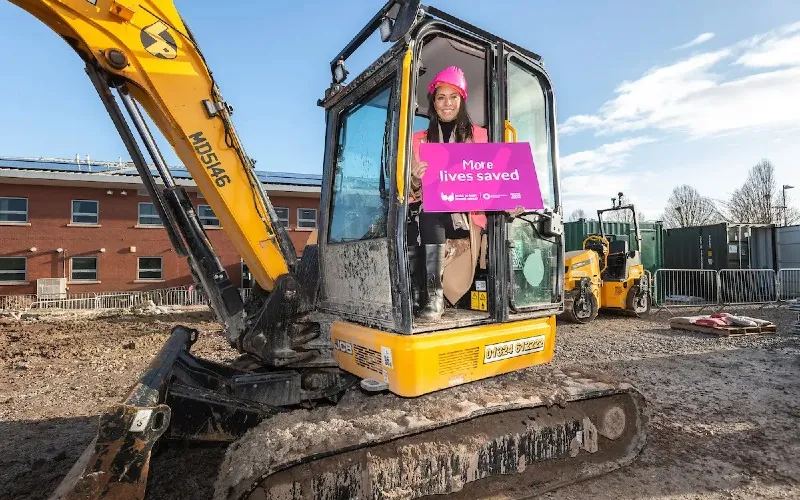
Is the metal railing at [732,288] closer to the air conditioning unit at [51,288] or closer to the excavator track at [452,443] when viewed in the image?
the excavator track at [452,443]

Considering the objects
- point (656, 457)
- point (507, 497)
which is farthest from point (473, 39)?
point (656, 457)

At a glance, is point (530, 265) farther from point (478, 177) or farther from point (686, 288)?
point (686, 288)

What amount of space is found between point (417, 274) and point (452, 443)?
3.41 ft

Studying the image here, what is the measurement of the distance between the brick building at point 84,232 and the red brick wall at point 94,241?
35 mm

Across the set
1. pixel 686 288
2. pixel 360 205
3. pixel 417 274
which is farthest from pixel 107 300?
pixel 686 288

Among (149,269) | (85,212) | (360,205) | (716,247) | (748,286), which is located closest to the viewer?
(360,205)

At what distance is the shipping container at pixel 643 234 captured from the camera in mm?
18609

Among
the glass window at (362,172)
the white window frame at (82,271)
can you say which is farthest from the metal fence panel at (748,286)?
the white window frame at (82,271)

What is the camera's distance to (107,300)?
19828 mm

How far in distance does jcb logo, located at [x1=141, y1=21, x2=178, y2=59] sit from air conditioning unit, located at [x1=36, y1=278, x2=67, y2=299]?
20.9 metres

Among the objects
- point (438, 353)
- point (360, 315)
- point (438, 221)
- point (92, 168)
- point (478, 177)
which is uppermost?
point (92, 168)

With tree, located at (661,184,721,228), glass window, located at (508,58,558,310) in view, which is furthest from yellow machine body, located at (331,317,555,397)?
tree, located at (661,184,721,228)

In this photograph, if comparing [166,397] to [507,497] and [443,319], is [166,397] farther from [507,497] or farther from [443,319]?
[507,497]

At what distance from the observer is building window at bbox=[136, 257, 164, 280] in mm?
21578
